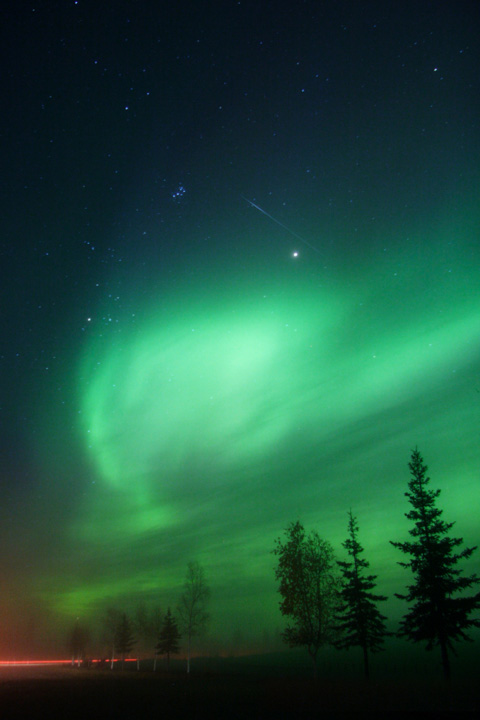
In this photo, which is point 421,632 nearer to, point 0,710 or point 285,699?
point 285,699

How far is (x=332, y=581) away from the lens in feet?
116

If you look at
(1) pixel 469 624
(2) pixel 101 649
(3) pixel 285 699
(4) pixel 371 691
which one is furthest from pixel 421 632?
(2) pixel 101 649

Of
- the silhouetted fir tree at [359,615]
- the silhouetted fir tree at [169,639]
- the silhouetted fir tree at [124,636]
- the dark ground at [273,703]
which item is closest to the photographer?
the dark ground at [273,703]

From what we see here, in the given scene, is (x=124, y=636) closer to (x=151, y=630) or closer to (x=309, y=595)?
(x=151, y=630)

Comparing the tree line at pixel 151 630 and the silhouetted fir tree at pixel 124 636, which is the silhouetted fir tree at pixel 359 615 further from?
the silhouetted fir tree at pixel 124 636

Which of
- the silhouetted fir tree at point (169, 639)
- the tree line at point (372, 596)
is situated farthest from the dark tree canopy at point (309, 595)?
the silhouetted fir tree at point (169, 639)

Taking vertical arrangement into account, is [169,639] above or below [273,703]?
below

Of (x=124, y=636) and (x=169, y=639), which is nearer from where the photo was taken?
(x=169, y=639)

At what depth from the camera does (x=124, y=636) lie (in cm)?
8850

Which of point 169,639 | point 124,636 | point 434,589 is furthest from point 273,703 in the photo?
point 124,636

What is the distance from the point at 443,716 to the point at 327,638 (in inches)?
733

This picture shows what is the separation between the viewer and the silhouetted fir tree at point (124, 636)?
8838 cm

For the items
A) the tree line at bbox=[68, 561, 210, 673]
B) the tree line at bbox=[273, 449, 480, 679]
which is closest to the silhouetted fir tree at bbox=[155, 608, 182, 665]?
the tree line at bbox=[68, 561, 210, 673]

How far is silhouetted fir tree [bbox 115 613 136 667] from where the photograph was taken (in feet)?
290
